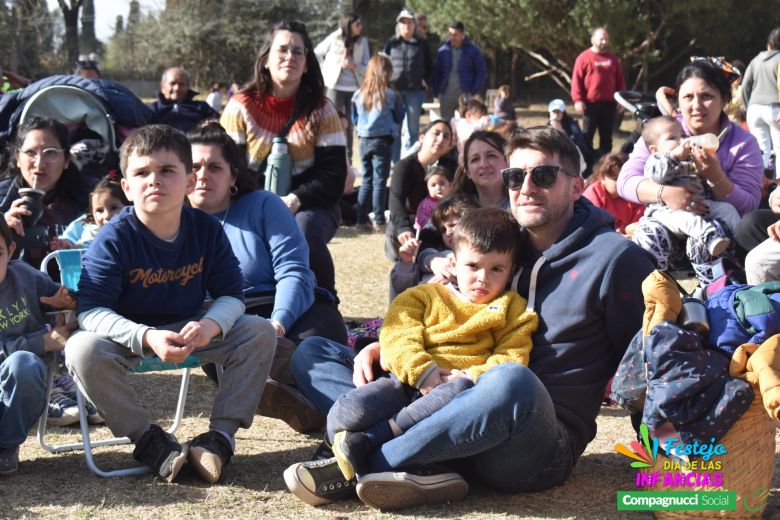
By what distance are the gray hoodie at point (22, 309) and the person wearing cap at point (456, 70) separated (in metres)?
11.3

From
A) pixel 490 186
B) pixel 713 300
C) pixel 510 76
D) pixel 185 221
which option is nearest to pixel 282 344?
pixel 185 221

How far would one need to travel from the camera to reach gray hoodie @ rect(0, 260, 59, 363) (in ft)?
12.9

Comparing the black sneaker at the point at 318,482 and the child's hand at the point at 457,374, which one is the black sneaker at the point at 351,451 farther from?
the child's hand at the point at 457,374

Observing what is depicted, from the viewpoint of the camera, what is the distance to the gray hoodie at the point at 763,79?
11156mm

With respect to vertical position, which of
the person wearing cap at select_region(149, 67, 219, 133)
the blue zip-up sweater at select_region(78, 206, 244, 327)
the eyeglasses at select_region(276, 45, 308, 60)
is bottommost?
the blue zip-up sweater at select_region(78, 206, 244, 327)

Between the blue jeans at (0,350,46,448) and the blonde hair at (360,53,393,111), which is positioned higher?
the blonde hair at (360,53,393,111)

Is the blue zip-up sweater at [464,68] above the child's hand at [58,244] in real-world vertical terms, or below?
above

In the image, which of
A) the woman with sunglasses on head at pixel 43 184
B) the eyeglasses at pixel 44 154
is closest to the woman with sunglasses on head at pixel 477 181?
the woman with sunglasses on head at pixel 43 184

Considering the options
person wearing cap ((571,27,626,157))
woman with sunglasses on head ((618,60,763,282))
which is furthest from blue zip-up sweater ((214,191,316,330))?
person wearing cap ((571,27,626,157))

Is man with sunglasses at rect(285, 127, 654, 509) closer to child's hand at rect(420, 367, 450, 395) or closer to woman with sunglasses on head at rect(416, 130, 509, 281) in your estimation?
child's hand at rect(420, 367, 450, 395)

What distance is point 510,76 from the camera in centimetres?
2883

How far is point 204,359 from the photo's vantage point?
396 cm

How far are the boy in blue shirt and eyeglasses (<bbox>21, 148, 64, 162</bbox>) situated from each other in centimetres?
174

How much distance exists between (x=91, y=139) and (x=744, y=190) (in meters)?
4.14
